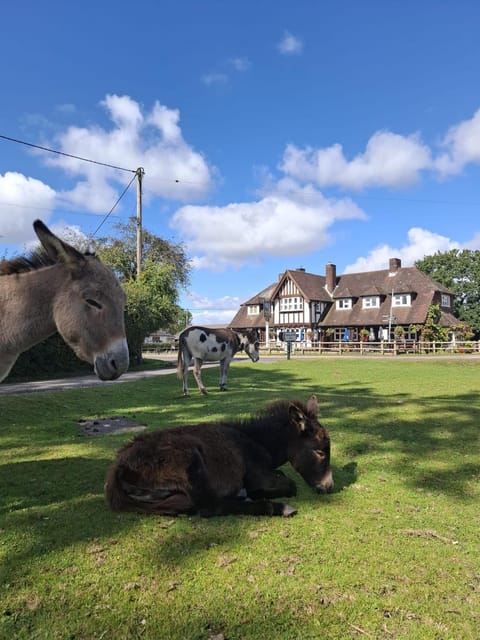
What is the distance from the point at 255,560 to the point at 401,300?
57.1 metres

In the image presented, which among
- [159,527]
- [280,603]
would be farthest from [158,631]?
[159,527]

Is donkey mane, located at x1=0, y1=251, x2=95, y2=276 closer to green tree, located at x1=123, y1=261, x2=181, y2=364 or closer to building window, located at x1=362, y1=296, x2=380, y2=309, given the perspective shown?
green tree, located at x1=123, y1=261, x2=181, y2=364

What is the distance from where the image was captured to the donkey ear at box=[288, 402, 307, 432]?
16.4ft

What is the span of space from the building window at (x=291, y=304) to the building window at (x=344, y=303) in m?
5.57

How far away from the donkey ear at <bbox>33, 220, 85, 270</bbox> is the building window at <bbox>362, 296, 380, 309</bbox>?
58.0 metres

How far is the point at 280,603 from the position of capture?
2871mm

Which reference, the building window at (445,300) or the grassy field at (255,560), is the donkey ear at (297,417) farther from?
the building window at (445,300)

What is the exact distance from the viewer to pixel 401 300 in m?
56.2

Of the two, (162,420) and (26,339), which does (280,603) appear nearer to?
(26,339)

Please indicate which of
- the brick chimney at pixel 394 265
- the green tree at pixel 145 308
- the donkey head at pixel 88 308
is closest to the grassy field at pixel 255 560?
the donkey head at pixel 88 308

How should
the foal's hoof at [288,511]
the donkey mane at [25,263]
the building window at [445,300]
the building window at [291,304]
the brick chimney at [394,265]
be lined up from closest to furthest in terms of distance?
the donkey mane at [25,263] → the foal's hoof at [288,511] → the building window at [445,300] → the brick chimney at [394,265] → the building window at [291,304]

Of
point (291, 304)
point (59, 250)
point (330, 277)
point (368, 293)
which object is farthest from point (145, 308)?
point (330, 277)

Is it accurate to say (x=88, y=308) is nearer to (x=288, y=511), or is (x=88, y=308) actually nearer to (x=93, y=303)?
(x=93, y=303)

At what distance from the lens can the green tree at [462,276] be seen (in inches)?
2872
